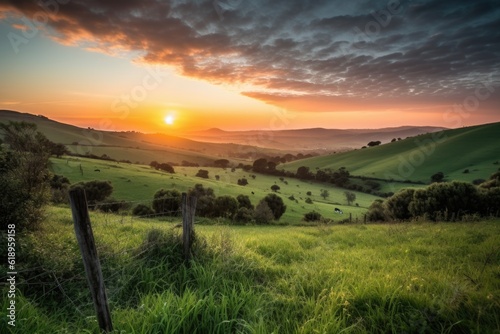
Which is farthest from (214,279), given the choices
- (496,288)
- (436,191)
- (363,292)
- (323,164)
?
(323,164)

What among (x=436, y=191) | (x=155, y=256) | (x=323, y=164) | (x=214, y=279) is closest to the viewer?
(x=214, y=279)

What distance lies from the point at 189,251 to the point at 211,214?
42.9 metres

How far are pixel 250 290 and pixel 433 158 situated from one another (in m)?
113

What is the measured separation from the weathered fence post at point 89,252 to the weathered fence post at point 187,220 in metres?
2.76

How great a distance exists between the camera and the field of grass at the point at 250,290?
14.8 ft

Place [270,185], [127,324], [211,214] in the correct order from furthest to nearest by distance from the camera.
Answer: [270,185] < [211,214] < [127,324]

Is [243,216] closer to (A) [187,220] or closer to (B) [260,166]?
(A) [187,220]

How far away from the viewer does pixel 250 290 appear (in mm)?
5570

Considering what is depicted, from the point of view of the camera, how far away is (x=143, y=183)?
61.6 metres

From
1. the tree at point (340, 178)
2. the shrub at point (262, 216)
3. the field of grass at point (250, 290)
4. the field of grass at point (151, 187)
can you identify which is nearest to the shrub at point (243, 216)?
the shrub at point (262, 216)

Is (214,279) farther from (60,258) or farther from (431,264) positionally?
(431,264)

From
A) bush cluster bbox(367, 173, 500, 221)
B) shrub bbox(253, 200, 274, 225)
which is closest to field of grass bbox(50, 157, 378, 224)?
shrub bbox(253, 200, 274, 225)

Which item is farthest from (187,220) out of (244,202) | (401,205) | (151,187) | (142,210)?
(151,187)

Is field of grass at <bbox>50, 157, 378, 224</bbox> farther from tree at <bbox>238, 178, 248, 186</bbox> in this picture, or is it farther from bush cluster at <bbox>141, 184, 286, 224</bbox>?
tree at <bbox>238, 178, 248, 186</bbox>
